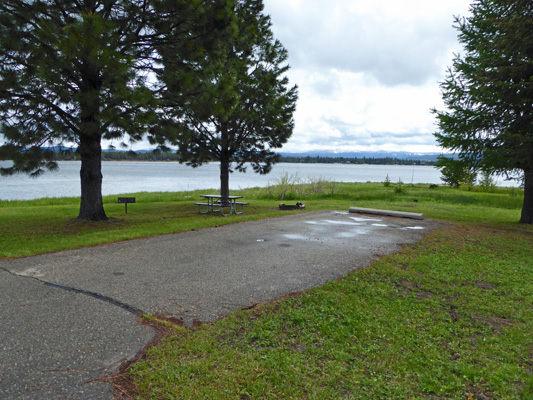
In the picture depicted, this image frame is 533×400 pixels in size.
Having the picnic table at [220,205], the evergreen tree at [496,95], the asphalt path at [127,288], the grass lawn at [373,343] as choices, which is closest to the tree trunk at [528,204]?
the evergreen tree at [496,95]

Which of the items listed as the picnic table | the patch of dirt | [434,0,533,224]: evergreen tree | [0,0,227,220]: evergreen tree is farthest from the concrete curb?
[0,0,227,220]: evergreen tree

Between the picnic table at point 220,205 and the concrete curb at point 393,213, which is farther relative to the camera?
the picnic table at point 220,205

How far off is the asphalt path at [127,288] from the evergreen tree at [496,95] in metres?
4.41

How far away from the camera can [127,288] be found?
454 centimetres

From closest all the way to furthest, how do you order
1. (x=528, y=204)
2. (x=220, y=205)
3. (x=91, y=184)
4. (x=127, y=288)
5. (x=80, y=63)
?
(x=127, y=288), (x=80, y=63), (x=91, y=184), (x=528, y=204), (x=220, y=205)

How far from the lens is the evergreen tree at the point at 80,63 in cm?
693

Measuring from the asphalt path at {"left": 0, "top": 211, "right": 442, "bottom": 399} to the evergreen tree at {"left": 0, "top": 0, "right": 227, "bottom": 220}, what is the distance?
2.95m

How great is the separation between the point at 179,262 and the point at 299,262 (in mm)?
1962

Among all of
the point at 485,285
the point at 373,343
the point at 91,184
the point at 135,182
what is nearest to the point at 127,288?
Answer: the point at 373,343

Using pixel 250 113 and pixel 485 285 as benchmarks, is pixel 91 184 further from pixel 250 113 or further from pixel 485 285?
pixel 485 285

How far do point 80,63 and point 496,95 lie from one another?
10635mm

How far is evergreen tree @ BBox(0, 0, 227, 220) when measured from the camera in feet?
22.7

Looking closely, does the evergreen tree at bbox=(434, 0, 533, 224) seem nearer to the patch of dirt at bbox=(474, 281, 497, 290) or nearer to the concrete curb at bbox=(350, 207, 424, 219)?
the concrete curb at bbox=(350, 207, 424, 219)

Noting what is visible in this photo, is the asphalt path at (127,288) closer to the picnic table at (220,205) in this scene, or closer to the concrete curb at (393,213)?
the concrete curb at (393,213)
